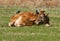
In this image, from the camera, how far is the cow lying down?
14645 mm

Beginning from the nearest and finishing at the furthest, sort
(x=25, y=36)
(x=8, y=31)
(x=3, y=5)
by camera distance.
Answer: (x=25, y=36)
(x=8, y=31)
(x=3, y=5)

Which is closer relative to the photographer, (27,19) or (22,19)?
(22,19)

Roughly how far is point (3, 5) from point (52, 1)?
15.5ft

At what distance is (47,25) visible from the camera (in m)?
14.9

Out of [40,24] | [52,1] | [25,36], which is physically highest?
[25,36]

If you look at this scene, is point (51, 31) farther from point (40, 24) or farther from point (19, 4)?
point (19, 4)

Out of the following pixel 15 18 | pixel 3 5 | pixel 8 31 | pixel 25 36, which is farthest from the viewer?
pixel 3 5

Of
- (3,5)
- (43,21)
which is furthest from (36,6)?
(43,21)

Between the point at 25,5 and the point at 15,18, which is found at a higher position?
the point at 15,18

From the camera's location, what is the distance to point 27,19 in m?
14.9

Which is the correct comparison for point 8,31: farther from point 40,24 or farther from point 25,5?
point 25,5

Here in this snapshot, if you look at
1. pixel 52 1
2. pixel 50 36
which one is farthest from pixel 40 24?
pixel 52 1

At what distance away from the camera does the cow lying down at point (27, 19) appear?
1464 centimetres

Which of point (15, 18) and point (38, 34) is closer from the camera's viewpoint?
point (38, 34)
